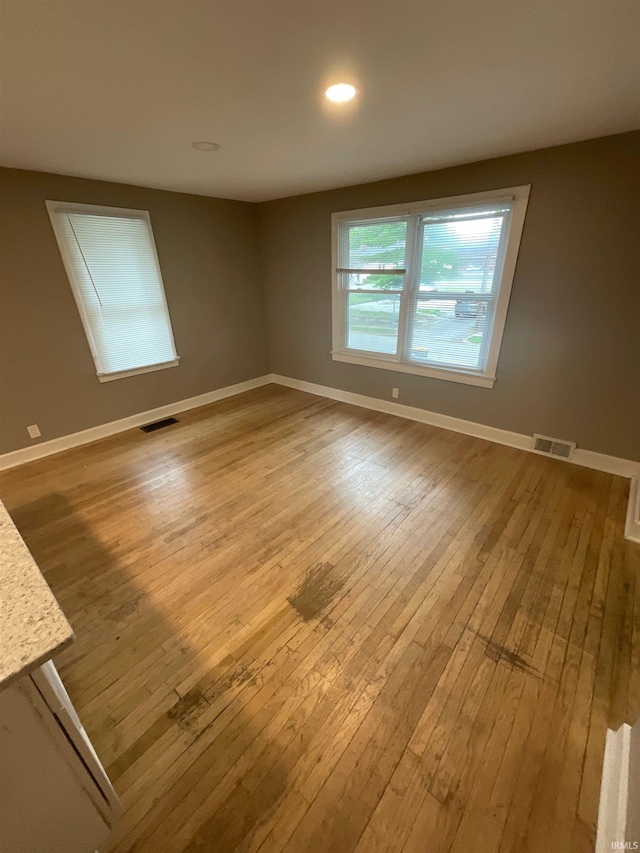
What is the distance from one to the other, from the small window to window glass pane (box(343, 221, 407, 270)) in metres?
2.18

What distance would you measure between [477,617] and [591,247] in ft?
8.81

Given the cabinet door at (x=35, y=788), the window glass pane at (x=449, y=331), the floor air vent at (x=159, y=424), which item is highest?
the window glass pane at (x=449, y=331)

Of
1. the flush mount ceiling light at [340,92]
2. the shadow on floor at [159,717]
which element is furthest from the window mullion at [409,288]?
the shadow on floor at [159,717]

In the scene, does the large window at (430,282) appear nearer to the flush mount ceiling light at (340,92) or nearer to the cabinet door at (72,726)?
the flush mount ceiling light at (340,92)

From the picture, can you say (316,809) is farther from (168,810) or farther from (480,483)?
(480,483)

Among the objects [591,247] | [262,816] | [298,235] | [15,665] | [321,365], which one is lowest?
[262,816]

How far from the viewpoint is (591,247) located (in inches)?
97.5

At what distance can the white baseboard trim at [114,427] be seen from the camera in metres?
3.16

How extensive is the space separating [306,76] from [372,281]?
7.70ft

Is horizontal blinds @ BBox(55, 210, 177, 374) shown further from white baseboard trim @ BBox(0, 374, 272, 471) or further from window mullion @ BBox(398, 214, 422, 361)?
window mullion @ BBox(398, 214, 422, 361)

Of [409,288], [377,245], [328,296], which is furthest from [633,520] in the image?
[328,296]

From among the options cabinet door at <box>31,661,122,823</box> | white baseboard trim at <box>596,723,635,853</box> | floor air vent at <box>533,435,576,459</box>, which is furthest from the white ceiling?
white baseboard trim at <box>596,723,635,853</box>

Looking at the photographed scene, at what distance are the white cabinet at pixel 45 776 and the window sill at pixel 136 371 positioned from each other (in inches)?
129

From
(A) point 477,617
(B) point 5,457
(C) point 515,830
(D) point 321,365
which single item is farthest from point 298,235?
(C) point 515,830
